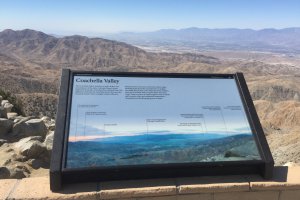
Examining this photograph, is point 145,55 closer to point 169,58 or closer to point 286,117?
point 169,58

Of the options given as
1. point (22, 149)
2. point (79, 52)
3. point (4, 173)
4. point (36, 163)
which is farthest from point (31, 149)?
point (79, 52)

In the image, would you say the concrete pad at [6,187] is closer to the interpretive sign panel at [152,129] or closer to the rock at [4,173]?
the interpretive sign panel at [152,129]

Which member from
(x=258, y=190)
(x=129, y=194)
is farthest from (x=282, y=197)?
(x=129, y=194)

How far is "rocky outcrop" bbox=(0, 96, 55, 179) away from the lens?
286 inches

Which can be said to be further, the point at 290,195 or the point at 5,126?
the point at 5,126

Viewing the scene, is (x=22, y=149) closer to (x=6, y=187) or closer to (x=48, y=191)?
(x=6, y=187)

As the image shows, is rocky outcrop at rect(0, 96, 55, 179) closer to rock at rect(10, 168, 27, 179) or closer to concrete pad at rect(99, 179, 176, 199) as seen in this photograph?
rock at rect(10, 168, 27, 179)

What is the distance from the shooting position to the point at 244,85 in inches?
173

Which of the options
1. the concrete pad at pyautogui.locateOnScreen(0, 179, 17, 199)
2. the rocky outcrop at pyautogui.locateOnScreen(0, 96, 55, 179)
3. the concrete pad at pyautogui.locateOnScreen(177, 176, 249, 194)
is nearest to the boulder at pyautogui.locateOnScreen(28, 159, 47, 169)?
the rocky outcrop at pyautogui.locateOnScreen(0, 96, 55, 179)

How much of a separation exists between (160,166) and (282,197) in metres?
1.17

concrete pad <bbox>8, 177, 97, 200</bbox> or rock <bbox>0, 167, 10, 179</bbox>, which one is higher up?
concrete pad <bbox>8, 177, 97, 200</bbox>

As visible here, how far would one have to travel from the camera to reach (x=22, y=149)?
8.13m

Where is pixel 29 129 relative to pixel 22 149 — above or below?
below

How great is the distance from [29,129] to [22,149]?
5.49ft
